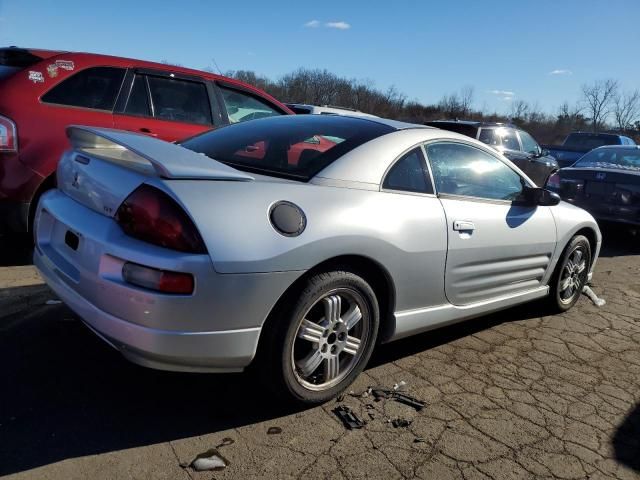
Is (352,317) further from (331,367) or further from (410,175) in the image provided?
(410,175)

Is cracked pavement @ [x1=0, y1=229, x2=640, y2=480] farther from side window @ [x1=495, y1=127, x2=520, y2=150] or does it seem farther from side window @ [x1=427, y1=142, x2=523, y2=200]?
side window @ [x1=495, y1=127, x2=520, y2=150]

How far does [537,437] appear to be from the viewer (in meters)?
2.74

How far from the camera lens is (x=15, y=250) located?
496 cm

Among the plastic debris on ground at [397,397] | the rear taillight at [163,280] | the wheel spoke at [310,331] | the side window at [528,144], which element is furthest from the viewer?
the side window at [528,144]

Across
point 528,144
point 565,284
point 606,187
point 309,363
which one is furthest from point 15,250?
point 528,144

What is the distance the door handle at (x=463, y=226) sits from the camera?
10.8ft

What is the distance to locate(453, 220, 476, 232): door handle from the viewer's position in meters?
3.28

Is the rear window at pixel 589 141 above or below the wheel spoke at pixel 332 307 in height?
above

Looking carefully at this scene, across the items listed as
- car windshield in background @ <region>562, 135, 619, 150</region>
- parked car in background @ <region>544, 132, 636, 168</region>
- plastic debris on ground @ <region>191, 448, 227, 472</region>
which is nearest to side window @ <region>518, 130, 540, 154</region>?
parked car in background @ <region>544, 132, 636, 168</region>

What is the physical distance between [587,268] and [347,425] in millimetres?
3176

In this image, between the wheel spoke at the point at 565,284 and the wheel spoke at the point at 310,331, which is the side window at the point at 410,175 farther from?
the wheel spoke at the point at 565,284

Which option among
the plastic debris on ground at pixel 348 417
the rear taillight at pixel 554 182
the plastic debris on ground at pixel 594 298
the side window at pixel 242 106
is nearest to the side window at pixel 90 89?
the side window at pixel 242 106

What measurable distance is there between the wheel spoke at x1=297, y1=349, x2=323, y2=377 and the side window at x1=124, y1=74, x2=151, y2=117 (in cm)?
331

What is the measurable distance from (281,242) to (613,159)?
7.73m
